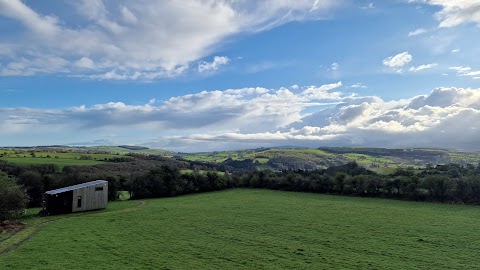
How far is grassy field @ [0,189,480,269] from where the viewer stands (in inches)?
989

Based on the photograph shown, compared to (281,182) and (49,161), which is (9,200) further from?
(49,161)

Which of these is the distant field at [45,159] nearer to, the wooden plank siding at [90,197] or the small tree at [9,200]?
the wooden plank siding at [90,197]

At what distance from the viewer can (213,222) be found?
4316 cm

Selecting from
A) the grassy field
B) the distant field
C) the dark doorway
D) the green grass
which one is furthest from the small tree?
the green grass

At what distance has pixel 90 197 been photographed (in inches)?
2386

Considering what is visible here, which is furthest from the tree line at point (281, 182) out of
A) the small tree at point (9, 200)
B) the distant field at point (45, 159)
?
the distant field at point (45, 159)

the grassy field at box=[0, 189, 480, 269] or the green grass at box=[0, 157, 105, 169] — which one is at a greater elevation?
the green grass at box=[0, 157, 105, 169]

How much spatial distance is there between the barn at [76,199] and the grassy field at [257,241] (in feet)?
23.6

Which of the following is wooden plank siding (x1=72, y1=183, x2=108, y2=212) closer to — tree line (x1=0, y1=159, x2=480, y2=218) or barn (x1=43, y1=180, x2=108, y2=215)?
barn (x1=43, y1=180, x2=108, y2=215)

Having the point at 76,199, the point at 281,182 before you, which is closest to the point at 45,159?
the point at 76,199

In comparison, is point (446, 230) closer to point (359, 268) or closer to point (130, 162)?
point (359, 268)

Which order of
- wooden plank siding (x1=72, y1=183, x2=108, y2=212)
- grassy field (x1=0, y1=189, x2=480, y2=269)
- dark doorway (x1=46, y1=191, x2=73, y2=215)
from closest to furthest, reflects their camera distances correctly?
grassy field (x1=0, y1=189, x2=480, y2=269) → dark doorway (x1=46, y1=191, x2=73, y2=215) → wooden plank siding (x1=72, y1=183, x2=108, y2=212)

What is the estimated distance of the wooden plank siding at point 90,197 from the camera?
5828 cm

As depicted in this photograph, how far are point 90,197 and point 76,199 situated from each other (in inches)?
107
